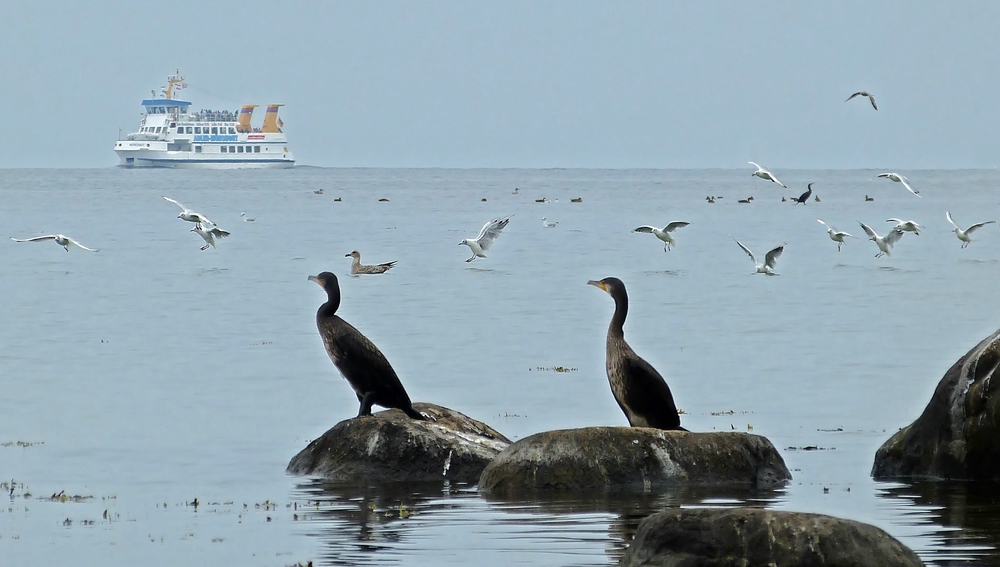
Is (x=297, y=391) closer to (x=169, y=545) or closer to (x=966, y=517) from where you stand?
(x=169, y=545)

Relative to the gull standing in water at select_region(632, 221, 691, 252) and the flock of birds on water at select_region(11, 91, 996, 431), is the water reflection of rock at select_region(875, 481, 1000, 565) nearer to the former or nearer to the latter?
the flock of birds on water at select_region(11, 91, 996, 431)

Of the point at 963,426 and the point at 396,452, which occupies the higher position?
the point at 963,426

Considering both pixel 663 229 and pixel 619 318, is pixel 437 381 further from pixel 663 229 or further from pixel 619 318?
pixel 663 229

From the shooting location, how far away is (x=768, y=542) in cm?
758

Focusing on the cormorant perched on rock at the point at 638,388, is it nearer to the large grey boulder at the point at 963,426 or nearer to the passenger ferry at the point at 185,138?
the large grey boulder at the point at 963,426

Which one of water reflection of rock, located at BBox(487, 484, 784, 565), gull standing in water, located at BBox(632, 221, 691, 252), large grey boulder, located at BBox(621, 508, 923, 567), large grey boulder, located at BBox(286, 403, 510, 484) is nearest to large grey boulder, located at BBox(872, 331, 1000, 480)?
water reflection of rock, located at BBox(487, 484, 784, 565)

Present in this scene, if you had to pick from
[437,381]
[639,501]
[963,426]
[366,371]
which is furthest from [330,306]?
[437,381]

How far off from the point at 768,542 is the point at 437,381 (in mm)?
11536

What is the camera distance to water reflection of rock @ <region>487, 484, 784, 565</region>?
10.3 m

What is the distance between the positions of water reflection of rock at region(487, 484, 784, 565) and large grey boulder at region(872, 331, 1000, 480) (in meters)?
1.29

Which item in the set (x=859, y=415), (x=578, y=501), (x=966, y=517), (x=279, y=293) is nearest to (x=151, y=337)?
(x=279, y=293)

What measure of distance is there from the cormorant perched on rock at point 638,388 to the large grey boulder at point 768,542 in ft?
12.7

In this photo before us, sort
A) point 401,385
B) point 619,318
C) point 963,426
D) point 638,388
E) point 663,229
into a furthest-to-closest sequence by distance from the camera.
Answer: point 663,229 < point 401,385 < point 619,318 < point 638,388 < point 963,426

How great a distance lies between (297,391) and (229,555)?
8661 millimetres
